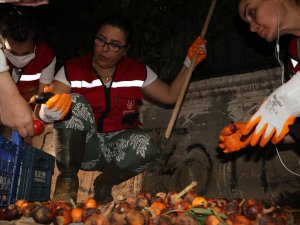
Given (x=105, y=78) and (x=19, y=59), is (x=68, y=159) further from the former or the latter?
(x=19, y=59)

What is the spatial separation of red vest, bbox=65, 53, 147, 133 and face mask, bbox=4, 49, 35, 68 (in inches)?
19.5

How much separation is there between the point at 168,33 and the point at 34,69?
7.07ft

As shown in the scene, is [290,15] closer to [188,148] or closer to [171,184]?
[188,148]

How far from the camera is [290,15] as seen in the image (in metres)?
2.76

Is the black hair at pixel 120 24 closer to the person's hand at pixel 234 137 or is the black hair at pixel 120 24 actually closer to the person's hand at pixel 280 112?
the person's hand at pixel 234 137

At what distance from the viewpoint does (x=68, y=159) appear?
2850 millimetres

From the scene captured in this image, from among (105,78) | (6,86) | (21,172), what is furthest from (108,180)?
(6,86)

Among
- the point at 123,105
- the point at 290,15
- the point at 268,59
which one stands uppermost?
the point at 268,59

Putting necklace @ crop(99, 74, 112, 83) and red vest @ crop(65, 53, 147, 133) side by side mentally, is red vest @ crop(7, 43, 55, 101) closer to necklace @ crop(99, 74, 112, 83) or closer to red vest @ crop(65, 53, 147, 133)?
red vest @ crop(65, 53, 147, 133)

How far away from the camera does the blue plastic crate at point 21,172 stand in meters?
2.31

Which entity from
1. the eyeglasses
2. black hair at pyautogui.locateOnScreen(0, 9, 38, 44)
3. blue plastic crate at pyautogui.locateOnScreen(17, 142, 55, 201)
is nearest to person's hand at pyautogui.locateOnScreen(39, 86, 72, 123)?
blue plastic crate at pyautogui.locateOnScreen(17, 142, 55, 201)

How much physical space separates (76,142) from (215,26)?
9.49 feet

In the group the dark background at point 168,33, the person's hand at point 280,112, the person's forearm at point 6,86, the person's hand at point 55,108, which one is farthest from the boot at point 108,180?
the dark background at point 168,33

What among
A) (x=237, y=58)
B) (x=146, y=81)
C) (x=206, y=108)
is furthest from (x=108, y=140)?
(x=237, y=58)
